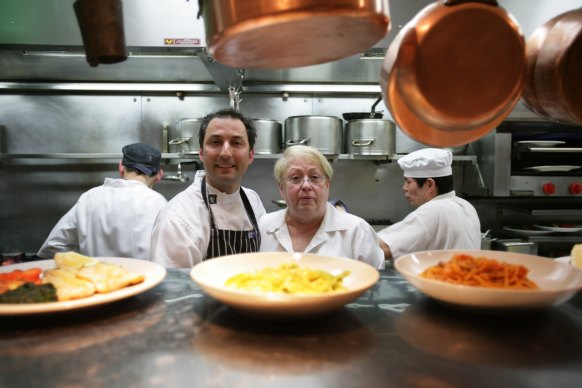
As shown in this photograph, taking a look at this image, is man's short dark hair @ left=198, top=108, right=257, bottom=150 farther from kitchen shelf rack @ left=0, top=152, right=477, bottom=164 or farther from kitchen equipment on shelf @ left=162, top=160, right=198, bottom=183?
kitchen equipment on shelf @ left=162, top=160, right=198, bottom=183

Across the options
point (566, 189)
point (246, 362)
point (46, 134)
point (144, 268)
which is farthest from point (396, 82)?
point (46, 134)

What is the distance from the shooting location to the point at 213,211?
189cm

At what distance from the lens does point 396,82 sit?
2.99ft

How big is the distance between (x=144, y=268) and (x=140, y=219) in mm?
1709

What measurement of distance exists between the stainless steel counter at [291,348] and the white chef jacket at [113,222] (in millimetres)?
1821

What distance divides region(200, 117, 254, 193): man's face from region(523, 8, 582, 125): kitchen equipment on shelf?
1.31m

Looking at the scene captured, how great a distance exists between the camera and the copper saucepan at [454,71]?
858mm

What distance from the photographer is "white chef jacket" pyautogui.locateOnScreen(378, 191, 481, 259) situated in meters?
2.76

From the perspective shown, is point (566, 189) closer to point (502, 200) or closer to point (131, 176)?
point (502, 200)

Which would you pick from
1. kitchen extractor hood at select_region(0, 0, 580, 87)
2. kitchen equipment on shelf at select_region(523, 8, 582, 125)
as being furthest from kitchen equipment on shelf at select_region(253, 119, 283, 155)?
kitchen equipment on shelf at select_region(523, 8, 582, 125)

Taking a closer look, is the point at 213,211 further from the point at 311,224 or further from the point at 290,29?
the point at 290,29

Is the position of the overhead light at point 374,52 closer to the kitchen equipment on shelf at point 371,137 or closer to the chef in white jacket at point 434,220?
the kitchen equipment on shelf at point 371,137

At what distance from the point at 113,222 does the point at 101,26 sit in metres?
2.06

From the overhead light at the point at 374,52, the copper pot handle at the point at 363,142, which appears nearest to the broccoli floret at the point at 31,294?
the overhead light at the point at 374,52
